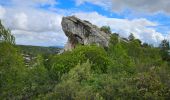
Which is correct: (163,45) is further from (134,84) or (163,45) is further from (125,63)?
(134,84)

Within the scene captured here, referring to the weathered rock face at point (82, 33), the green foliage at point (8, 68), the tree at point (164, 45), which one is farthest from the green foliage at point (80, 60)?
the tree at point (164, 45)

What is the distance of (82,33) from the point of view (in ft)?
384

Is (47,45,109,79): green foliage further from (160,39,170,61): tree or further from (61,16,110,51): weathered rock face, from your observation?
(160,39,170,61): tree

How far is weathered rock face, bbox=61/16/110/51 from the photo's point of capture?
112125mm

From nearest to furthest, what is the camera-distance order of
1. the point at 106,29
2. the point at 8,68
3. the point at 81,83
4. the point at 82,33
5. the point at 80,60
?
the point at 8,68 → the point at 81,83 → the point at 80,60 → the point at 82,33 → the point at 106,29

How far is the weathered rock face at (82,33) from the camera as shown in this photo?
4414 inches

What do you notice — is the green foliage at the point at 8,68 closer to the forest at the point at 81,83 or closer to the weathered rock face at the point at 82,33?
the forest at the point at 81,83

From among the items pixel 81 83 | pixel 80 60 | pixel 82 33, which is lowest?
pixel 81 83

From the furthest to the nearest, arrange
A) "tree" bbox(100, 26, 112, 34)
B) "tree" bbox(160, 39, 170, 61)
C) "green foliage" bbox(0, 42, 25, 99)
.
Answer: "tree" bbox(100, 26, 112, 34), "tree" bbox(160, 39, 170, 61), "green foliage" bbox(0, 42, 25, 99)

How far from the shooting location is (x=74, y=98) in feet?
153

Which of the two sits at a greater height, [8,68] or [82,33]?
[82,33]

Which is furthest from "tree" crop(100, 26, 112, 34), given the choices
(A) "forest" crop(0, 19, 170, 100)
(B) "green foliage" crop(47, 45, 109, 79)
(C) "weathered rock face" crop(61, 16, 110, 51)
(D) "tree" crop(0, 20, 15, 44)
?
A: (D) "tree" crop(0, 20, 15, 44)

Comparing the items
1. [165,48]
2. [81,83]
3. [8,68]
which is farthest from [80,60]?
[165,48]

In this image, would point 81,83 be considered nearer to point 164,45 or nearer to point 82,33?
point 82,33
